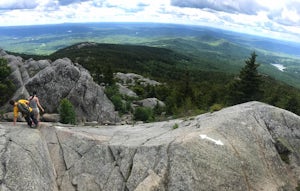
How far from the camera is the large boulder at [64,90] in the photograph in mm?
52247

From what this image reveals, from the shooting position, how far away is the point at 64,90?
180 ft

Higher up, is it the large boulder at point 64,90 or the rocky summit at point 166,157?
the rocky summit at point 166,157

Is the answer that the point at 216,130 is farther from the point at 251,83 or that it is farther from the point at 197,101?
the point at 197,101

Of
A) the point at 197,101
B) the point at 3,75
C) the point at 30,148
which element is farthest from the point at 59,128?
the point at 197,101

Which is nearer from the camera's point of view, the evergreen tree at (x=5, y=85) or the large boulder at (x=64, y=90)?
the evergreen tree at (x=5, y=85)

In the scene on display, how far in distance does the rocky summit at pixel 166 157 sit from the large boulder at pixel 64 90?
27.8 m

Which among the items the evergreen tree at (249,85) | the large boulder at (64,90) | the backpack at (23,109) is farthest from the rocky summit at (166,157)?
the evergreen tree at (249,85)

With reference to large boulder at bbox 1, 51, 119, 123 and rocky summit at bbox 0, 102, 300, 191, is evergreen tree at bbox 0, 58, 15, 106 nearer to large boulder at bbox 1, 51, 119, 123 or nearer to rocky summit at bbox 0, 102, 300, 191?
large boulder at bbox 1, 51, 119, 123

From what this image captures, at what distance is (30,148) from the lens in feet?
70.9

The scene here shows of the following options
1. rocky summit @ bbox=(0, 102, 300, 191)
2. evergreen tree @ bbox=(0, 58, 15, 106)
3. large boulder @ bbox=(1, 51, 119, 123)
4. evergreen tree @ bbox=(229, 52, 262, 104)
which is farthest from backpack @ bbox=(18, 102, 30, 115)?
evergreen tree @ bbox=(229, 52, 262, 104)

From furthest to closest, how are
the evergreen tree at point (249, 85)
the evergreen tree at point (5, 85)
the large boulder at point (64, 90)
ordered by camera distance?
the evergreen tree at point (249, 85) → the large boulder at point (64, 90) → the evergreen tree at point (5, 85)

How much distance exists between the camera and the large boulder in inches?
2057

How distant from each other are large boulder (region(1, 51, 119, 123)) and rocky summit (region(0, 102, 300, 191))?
91.2 feet

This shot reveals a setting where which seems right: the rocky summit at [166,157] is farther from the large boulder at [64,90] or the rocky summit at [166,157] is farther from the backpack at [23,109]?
the large boulder at [64,90]
